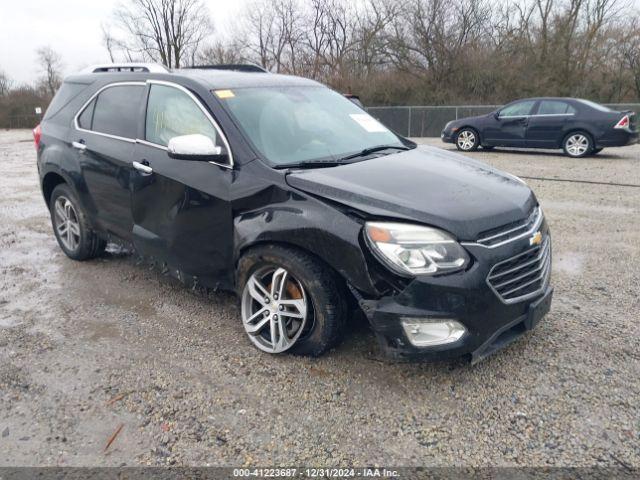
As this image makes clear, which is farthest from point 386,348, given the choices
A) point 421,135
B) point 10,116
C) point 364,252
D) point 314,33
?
point 10,116

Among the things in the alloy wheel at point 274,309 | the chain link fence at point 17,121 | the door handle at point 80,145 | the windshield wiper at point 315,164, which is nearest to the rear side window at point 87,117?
the door handle at point 80,145

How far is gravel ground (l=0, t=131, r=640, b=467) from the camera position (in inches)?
97.2

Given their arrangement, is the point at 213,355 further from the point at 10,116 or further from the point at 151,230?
the point at 10,116

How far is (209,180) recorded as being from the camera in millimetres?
3381

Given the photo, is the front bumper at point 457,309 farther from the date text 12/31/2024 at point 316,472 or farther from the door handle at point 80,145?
the door handle at point 80,145

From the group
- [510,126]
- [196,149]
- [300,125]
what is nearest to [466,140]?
[510,126]

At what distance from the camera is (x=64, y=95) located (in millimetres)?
5035

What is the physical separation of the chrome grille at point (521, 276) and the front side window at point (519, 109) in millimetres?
11505

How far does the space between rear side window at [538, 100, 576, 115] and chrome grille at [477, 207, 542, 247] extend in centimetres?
1128

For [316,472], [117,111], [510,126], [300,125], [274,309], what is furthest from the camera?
[510,126]

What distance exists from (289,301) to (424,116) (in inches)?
931

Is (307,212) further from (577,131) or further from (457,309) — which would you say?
(577,131)

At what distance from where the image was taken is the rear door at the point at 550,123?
1283cm

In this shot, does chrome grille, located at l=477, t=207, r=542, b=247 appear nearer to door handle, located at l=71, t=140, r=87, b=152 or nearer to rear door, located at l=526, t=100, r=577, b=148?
door handle, located at l=71, t=140, r=87, b=152
